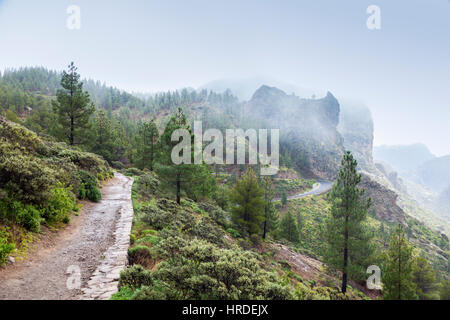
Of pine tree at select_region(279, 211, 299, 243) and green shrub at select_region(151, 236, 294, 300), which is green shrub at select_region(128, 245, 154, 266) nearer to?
green shrub at select_region(151, 236, 294, 300)

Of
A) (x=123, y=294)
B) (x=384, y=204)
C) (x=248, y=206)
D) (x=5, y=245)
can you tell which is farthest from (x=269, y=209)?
(x=384, y=204)

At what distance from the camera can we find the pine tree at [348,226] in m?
16.4

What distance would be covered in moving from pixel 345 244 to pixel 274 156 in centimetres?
10258

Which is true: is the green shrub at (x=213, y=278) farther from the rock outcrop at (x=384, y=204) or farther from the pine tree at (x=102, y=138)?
the rock outcrop at (x=384, y=204)

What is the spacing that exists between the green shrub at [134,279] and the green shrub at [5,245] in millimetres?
3174

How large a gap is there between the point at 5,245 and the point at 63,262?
1.50 metres

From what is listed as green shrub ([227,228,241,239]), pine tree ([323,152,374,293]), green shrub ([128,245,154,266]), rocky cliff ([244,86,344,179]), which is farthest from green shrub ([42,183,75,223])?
rocky cliff ([244,86,344,179])

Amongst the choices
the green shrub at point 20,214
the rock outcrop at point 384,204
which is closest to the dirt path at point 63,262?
the green shrub at point 20,214

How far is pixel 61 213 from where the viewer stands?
29.2 ft

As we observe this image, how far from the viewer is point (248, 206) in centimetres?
2206

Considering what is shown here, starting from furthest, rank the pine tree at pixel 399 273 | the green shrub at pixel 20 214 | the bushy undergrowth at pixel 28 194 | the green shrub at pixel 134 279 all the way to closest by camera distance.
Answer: the pine tree at pixel 399 273
the bushy undergrowth at pixel 28 194
the green shrub at pixel 20 214
the green shrub at pixel 134 279

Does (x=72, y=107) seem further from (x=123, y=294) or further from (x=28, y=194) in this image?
(x=123, y=294)
